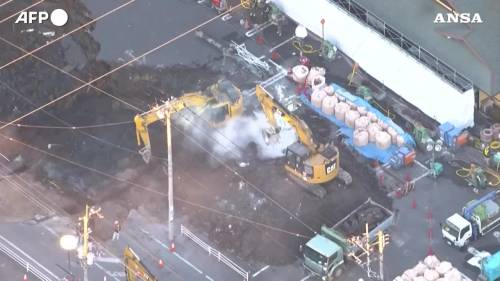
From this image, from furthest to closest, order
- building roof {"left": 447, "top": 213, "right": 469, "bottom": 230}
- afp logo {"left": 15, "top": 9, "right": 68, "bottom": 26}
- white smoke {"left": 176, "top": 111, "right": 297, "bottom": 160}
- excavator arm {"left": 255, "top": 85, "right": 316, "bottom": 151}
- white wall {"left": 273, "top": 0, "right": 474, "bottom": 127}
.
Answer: afp logo {"left": 15, "top": 9, "right": 68, "bottom": 26}, white smoke {"left": 176, "top": 111, "right": 297, "bottom": 160}, white wall {"left": 273, "top": 0, "right": 474, "bottom": 127}, excavator arm {"left": 255, "top": 85, "right": 316, "bottom": 151}, building roof {"left": 447, "top": 213, "right": 469, "bottom": 230}

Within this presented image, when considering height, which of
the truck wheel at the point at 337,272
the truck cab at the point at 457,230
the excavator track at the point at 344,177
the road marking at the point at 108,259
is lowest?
the road marking at the point at 108,259

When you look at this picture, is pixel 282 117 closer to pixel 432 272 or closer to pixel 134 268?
pixel 432 272

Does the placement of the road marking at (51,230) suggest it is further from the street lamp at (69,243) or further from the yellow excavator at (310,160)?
the yellow excavator at (310,160)

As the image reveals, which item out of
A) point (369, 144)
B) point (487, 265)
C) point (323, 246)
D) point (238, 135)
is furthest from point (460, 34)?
point (323, 246)

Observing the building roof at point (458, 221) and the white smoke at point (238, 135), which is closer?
the building roof at point (458, 221)

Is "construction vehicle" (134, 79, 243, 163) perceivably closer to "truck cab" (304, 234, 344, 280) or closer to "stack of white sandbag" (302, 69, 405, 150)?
"stack of white sandbag" (302, 69, 405, 150)

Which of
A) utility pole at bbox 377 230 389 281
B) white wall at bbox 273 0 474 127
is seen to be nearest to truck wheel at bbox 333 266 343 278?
utility pole at bbox 377 230 389 281

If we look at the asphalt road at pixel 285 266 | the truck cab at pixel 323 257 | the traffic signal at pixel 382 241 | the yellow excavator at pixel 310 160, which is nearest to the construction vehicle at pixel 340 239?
the truck cab at pixel 323 257

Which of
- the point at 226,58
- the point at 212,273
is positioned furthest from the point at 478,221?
the point at 226,58
